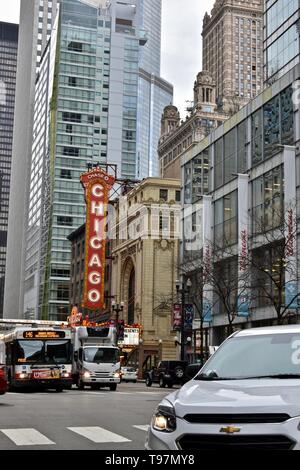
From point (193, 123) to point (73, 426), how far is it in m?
146

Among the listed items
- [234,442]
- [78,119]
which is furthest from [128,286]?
[234,442]

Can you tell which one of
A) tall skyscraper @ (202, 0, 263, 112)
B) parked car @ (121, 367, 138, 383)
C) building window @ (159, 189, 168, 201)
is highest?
tall skyscraper @ (202, 0, 263, 112)

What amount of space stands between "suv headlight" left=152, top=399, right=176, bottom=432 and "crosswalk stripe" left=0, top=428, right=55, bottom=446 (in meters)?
4.59

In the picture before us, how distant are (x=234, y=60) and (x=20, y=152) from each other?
66640mm

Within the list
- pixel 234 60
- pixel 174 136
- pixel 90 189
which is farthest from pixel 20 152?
pixel 90 189

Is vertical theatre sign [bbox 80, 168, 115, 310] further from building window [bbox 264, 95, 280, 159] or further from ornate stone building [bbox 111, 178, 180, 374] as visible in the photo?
building window [bbox 264, 95, 280, 159]

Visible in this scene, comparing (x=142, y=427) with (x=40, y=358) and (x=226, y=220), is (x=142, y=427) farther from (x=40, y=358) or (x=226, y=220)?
(x=226, y=220)

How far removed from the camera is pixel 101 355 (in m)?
34.8

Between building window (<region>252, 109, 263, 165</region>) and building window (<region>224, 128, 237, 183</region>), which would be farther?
building window (<region>224, 128, 237, 183</region>)

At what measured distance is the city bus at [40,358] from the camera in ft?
94.5

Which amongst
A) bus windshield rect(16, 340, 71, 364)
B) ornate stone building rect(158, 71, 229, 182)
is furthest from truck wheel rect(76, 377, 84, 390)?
→ ornate stone building rect(158, 71, 229, 182)

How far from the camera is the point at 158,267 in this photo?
81.2 metres

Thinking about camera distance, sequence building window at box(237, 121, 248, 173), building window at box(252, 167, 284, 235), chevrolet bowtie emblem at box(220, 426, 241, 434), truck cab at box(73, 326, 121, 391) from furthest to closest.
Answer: building window at box(237, 121, 248, 173) → building window at box(252, 167, 284, 235) → truck cab at box(73, 326, 121, 391) → chevrolet bowtie emblem at box(220, 426, 241, 434)

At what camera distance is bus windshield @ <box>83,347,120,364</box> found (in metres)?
34.4
